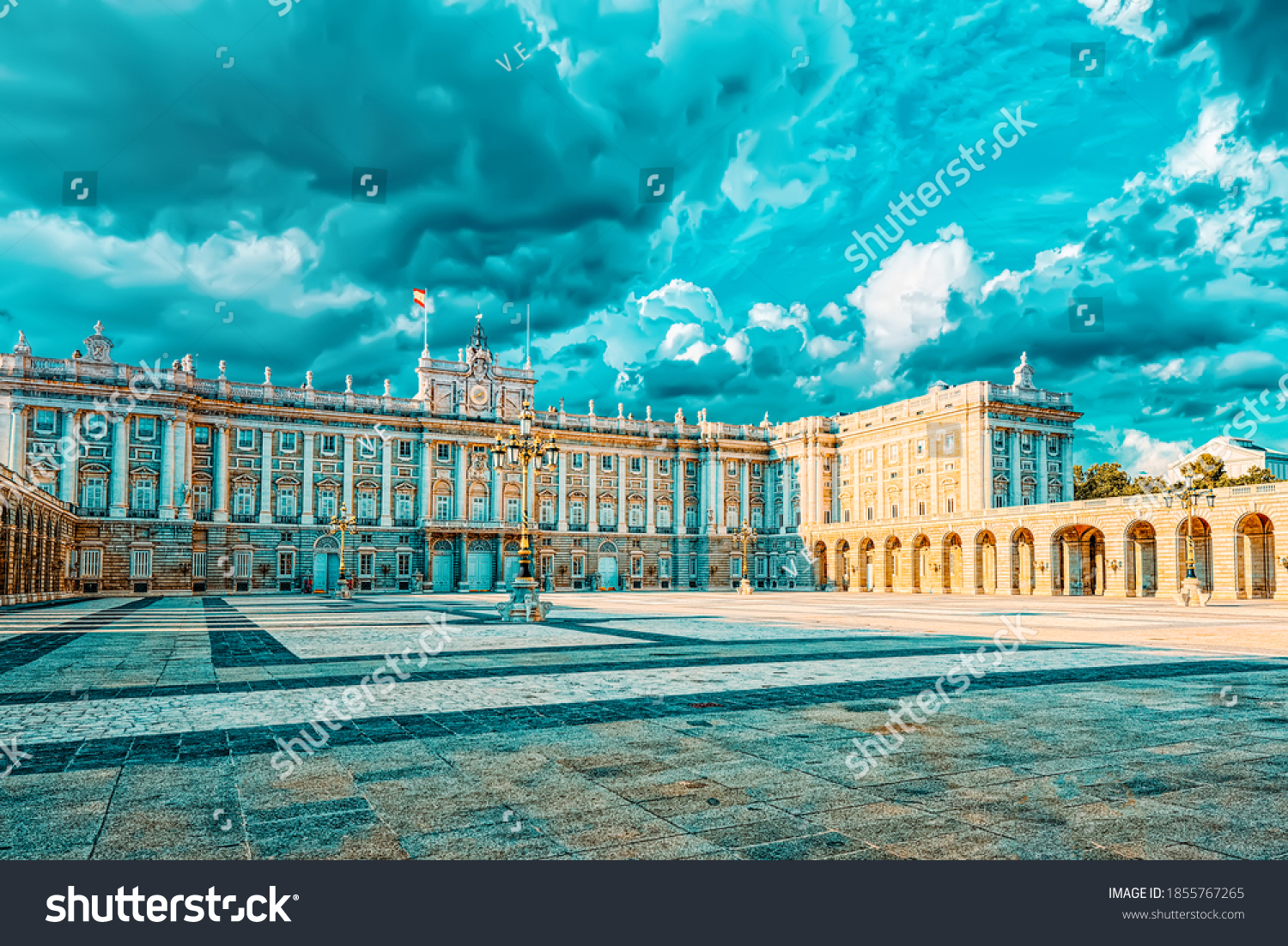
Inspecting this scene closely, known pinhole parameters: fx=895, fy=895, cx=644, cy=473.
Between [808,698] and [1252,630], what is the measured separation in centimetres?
1733

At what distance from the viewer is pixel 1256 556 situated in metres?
49.5

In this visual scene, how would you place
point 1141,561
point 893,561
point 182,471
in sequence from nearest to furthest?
1. point 1141,561
2. point 182,471
3. point 893,561

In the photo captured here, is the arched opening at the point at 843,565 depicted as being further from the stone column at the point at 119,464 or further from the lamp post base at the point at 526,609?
the stone column at the point at 119,464

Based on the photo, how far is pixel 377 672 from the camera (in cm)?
1386

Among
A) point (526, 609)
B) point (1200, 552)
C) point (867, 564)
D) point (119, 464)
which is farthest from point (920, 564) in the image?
point (119, 464)

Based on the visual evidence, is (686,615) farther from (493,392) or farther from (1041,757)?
(493,392)

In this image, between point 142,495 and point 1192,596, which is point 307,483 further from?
point 1192,596

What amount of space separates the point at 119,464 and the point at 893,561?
5941 centimetres

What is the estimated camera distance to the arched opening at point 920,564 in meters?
69.3

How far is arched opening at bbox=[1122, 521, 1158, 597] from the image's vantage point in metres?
51.8

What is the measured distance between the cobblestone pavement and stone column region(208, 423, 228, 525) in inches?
2136

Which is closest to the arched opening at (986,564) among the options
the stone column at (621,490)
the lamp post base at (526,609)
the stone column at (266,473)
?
the stone column at (621,490)
